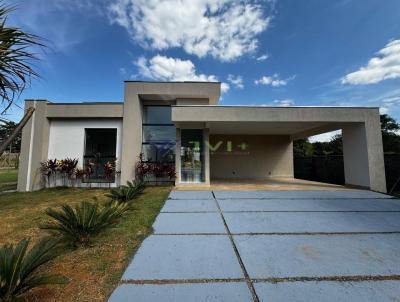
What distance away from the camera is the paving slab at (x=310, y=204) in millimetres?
5750

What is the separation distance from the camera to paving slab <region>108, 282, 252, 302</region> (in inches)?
84.3

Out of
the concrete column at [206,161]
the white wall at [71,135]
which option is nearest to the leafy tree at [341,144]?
the concrete column at [206,161]

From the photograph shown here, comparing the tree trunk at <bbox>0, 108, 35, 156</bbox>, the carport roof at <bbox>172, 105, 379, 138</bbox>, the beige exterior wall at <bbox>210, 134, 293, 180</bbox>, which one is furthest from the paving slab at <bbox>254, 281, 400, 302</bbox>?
the beige exterior wall at <bbox>210, 134, 293, 180</bbox>

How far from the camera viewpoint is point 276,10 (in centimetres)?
1044

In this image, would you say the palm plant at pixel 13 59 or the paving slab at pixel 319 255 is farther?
the paving slab at pixel 319 255

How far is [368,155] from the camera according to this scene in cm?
842

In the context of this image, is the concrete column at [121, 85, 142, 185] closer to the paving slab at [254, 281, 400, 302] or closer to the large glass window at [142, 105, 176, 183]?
the large glass window at [142, 105, 176, 183]

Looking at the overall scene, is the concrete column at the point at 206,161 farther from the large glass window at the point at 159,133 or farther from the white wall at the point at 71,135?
the white wall at the point at 71,135

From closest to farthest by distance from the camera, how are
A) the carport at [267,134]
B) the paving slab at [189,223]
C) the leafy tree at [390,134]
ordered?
the paving slab at [189,223] → the carport at [267,134] → the leafy tree at [390,134]

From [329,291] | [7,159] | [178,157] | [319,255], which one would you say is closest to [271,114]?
[178,157]

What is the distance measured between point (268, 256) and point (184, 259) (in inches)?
54.1

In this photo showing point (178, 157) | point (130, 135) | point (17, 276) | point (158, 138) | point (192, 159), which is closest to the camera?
point (17, 276)

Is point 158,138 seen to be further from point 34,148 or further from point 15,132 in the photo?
point 15,132

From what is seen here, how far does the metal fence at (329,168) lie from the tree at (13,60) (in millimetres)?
13465
